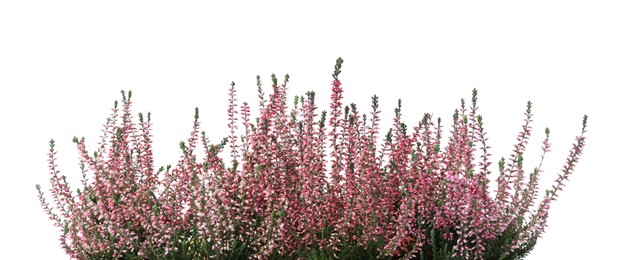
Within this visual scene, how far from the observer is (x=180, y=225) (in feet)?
20.1

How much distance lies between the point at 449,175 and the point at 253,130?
5.39 feet

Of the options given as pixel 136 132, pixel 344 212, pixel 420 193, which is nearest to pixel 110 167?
pixel 136 132

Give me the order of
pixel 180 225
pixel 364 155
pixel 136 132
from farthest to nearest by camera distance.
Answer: pixel 136 132
pixel 180 225
pixel 364 155

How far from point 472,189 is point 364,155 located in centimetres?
90

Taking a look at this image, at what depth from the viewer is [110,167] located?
20.7ft

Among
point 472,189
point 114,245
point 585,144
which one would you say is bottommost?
point 114,245

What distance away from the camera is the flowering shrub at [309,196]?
5723 millimetres

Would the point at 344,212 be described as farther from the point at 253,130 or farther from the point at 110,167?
the point at 110,167

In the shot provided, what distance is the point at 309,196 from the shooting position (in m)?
5.82

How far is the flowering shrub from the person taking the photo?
5723mm

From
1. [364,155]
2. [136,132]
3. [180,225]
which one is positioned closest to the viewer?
[364,155]

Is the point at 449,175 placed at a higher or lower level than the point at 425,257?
higher

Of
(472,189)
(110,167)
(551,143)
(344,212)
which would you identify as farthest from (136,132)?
(551,143)

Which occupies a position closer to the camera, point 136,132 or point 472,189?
point 472,189
